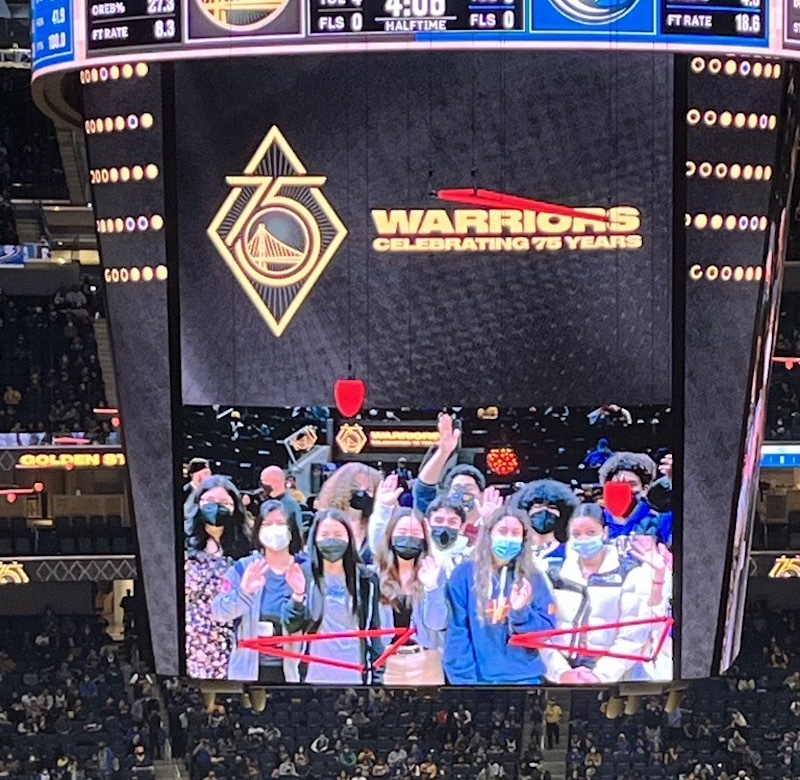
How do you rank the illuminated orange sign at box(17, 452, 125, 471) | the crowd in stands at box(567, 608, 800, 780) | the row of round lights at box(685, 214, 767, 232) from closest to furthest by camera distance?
the row of round lights at box(685, 214, 767, 232) → the crowd in stands at box(567, 608, 800, 780) → the illuminated orange sign at box(17, 452, 125, 471)

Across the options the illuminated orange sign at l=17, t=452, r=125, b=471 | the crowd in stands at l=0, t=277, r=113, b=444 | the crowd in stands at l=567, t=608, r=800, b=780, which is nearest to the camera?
the crowd in stands at l=567, t=608, r=800, b=780

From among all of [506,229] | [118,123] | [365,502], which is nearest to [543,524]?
[365,502]

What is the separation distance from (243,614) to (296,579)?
0.64 m

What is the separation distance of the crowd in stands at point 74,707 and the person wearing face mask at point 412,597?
8.19m

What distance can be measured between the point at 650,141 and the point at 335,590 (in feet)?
17.4

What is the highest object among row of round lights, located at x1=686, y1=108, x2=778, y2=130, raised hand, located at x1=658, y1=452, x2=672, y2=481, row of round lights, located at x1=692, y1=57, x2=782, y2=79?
row of round lights, located at x1=692, y1=57, x2=782, y2=79

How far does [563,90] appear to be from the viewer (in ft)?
81.3

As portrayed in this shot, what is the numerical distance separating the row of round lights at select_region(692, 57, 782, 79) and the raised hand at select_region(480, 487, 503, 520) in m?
4.48

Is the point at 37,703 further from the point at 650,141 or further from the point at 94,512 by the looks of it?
the point at 650,141

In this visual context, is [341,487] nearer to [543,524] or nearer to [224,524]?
[224,524]

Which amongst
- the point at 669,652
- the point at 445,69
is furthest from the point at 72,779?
the point at 445,69

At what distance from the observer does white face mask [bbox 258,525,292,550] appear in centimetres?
2534

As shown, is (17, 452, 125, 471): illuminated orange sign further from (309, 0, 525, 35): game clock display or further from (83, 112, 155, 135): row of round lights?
(309, 0, 525, 35): game clock display

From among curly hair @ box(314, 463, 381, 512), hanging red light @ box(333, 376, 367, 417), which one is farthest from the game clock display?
curly hair @ box(314, 463, 381, 512)
